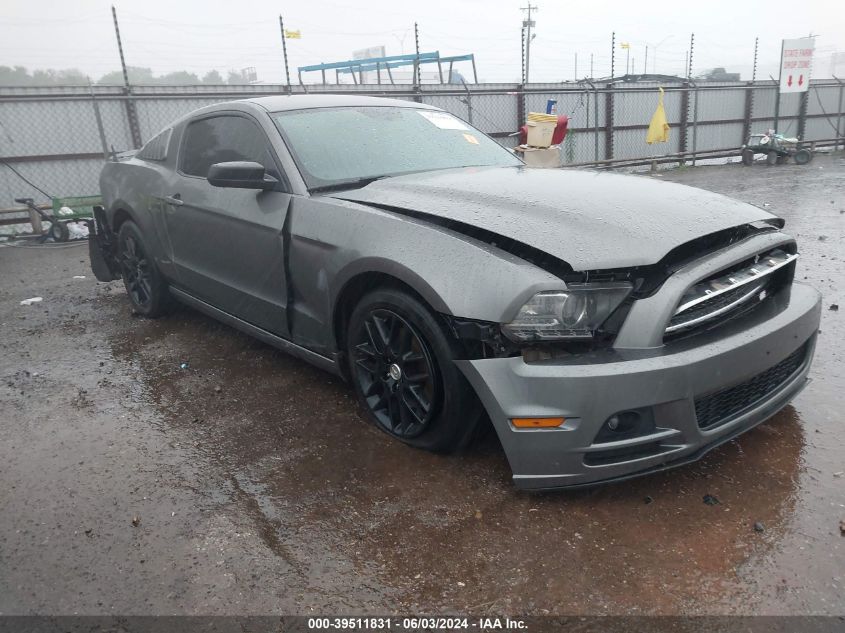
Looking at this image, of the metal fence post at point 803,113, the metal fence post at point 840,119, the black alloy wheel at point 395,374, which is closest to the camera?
the black alloy wheel at point 395,374

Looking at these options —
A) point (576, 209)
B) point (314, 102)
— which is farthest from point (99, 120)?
point (576, 209)

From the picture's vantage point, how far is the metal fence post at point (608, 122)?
15820 millimetres

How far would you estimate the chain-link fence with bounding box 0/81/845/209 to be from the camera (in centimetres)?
980

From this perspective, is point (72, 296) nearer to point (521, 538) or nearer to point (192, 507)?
point (192, 507)

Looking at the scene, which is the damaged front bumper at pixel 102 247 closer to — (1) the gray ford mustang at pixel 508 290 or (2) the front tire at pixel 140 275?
(2) the front tire at pixel 140 275

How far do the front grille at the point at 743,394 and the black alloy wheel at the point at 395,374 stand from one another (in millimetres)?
992

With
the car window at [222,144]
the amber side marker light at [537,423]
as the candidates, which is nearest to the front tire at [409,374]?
the amber side marker light at [537,423]

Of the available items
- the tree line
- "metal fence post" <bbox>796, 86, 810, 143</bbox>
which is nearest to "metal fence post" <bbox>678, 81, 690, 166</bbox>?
"metal fence post" <bbox>796, 86, 810, 143</bbox>

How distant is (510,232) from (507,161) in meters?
1.60

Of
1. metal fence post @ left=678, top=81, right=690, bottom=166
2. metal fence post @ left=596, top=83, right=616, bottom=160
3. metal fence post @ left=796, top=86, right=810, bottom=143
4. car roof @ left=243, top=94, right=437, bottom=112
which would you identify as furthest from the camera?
metal fence post @ left=796, top=86, right=810, bottom=143

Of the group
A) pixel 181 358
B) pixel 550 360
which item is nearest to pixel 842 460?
pixel 550 360

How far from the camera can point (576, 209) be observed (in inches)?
102

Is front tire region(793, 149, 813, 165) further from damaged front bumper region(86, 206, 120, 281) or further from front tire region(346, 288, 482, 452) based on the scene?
front tire region(346, 288, 482, 452)

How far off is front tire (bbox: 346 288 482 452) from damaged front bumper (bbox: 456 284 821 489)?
0.53 ft
